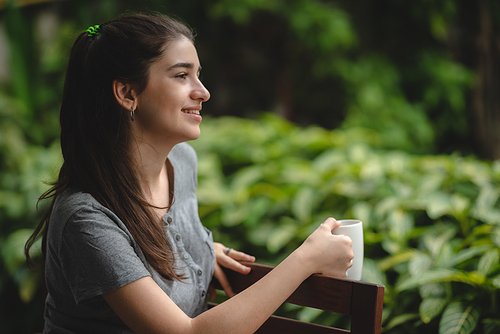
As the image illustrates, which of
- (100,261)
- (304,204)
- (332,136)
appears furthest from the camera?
(332,136)

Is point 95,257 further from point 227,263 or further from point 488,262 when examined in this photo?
point 488,262

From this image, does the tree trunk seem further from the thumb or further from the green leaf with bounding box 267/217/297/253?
the thumb

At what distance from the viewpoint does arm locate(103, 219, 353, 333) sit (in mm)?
838

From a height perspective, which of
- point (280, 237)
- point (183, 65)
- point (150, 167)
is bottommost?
point (280, 237)

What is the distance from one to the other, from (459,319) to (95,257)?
1074mm

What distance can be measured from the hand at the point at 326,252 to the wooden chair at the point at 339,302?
38mm

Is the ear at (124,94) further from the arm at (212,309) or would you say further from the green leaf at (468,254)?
the green leaf at (468,254)

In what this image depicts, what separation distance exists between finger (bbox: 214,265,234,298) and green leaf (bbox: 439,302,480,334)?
652 millimetres

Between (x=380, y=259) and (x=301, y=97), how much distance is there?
417 centimetres

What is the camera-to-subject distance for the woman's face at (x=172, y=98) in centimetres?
101

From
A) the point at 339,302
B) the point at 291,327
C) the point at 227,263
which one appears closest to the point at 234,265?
the point at 227,263

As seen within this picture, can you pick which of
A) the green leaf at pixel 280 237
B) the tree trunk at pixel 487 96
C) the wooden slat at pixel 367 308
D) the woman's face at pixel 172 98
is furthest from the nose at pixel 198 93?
the tree trunk at pixel 487 96

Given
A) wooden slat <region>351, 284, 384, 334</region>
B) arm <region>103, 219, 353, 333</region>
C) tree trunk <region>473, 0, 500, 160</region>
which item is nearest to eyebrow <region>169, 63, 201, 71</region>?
arm <region>103, 219, 353, 333</region>

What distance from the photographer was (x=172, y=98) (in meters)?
1.01
